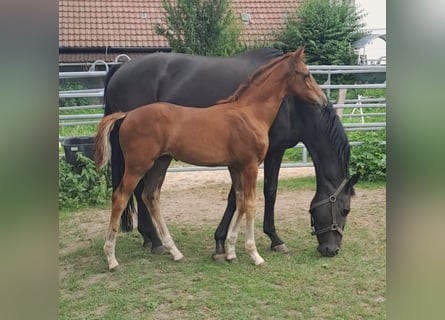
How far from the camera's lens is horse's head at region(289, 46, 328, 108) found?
3.25 m

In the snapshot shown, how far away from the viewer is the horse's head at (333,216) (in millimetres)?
3674

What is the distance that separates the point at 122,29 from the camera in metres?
8.95

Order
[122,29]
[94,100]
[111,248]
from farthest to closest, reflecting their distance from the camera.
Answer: [122,29]
[94,100]
[111,248]

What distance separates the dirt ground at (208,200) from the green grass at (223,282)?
647mm

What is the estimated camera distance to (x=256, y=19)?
330 inches

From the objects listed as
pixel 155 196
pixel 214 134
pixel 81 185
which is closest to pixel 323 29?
pixel 81 185

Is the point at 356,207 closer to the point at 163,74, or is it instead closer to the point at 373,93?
the point at 163,74

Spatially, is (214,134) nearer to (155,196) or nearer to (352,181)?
(155,196)

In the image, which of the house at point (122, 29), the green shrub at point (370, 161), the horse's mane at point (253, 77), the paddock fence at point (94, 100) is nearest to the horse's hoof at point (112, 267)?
the horse's mane at point (253, 77)

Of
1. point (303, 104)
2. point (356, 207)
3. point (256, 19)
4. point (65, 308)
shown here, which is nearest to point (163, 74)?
point (303, 104)

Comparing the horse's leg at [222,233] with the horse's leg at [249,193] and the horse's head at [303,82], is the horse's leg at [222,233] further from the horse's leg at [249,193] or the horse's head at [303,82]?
the horse's head at [303,82]

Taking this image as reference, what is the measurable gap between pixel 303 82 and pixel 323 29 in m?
6.98
